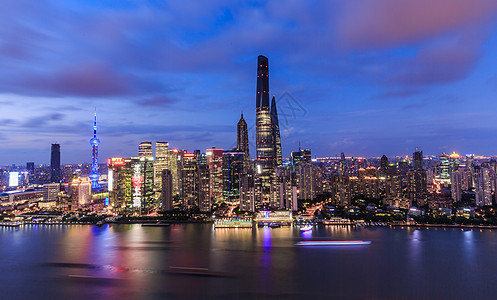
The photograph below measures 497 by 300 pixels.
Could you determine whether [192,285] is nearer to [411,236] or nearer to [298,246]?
[298,246]

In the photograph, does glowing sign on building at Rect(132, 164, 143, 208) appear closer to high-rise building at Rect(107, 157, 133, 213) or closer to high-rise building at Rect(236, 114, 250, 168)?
high-rise building at Rect(107, 157, 133, 213)

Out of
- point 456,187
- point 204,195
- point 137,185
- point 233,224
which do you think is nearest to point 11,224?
point 137,185

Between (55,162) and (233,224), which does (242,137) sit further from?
(55,162)

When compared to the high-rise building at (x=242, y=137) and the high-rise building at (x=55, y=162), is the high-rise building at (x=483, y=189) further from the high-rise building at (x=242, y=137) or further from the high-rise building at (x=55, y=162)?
the high-rise building at (x=55, y=162)

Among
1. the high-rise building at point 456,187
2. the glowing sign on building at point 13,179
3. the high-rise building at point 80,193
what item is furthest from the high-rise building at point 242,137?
the glowing sign on building at point 13,179

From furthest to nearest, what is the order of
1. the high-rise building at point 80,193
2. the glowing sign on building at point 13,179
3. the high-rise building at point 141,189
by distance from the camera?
the glowing sign on building at point 13,179 < the high-rise building at point 80,193 < the high-rise building at point 141,189
